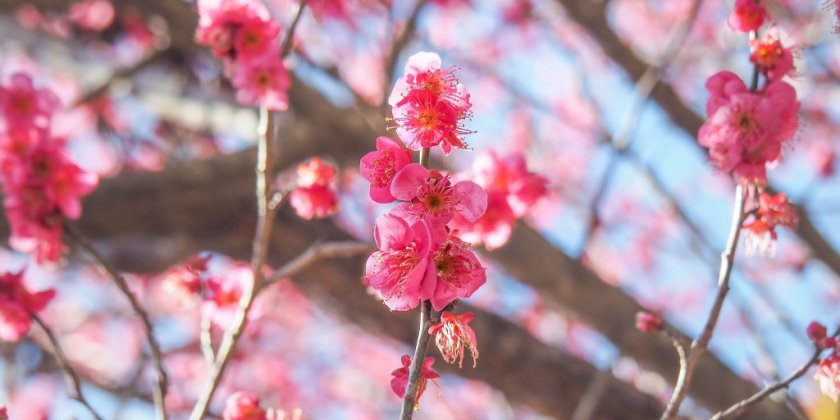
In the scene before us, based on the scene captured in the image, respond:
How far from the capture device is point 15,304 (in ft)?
5.04

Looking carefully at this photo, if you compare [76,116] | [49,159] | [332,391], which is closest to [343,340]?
[332,391]

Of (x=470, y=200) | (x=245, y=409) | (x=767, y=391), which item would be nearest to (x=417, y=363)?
(x=470, y=200)

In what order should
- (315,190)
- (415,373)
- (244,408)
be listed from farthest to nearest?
(315,190) < (244,408) < (415,373)

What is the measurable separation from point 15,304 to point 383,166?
976 millimetres

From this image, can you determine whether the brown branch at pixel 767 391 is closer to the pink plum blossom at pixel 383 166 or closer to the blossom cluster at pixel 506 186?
the pink plum blossom at pixel 383 166

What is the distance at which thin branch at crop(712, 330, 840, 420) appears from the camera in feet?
3.83

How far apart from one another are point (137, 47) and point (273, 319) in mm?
2152

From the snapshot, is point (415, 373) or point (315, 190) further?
point (315, 190)

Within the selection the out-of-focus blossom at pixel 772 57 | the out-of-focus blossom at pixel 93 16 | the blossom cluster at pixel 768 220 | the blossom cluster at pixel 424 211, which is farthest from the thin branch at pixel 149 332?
the out-of-focus blossom at pixel 93 16

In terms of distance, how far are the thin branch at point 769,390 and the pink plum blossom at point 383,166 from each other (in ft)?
2.05

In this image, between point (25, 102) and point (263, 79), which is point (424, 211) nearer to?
point (263, 79)

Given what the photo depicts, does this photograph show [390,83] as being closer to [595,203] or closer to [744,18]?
[595,203]

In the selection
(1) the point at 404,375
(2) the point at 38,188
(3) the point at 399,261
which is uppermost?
(3) the point at 399,261

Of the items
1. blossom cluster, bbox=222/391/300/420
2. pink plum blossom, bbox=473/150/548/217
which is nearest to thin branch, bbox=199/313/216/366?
blossom cluster, bbox=222/391/300/420
